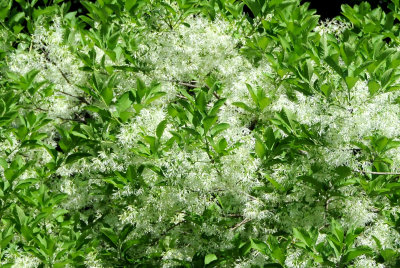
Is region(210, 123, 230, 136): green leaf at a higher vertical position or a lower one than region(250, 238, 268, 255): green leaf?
higher

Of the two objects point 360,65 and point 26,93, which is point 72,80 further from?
point 360,65

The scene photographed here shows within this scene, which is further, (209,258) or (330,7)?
(330,7)

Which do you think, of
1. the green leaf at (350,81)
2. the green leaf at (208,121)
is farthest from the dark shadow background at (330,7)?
the green leaf at (208,121)

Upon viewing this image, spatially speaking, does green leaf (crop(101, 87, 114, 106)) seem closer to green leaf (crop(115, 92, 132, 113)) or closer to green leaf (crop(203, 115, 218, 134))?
green leaf (crop(115, 92, 132, 113))

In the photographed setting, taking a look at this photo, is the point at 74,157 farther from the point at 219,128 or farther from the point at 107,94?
the point at 219,128

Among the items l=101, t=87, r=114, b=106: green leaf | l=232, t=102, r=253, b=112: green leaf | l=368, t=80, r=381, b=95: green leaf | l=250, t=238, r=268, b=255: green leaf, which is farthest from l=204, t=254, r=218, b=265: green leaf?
l=368, t=80, r=381, b=95: green leaf

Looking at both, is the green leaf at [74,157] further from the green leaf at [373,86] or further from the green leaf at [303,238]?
the green leaf at [373,86]

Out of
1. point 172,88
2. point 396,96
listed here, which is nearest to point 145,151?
point 172,88

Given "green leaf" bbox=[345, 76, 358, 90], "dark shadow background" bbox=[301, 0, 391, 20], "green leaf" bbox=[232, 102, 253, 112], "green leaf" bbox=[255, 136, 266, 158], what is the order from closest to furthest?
1. "green leaf" bbox=[345, 76, 358, 90]
2. "green leaf" bbox=[255, 136, 266, 158]
3. "green leaf" bbox=[232, 102, 253, 112]
4. "dark shadow background" bbox=[301, 0, 391, 20]

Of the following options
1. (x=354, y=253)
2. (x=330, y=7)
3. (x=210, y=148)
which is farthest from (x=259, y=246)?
(x=330, y=7)
